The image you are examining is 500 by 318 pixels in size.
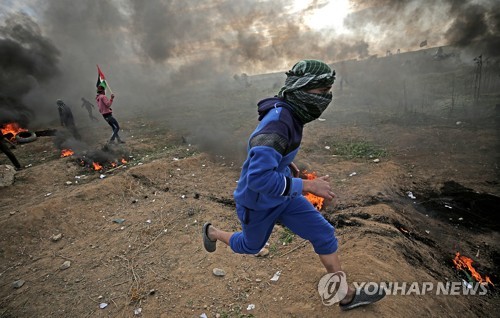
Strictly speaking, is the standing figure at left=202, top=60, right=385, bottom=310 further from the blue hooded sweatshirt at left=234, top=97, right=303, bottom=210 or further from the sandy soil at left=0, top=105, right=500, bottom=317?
the sandy soil at left=0, top=105, right=500, bottom=317

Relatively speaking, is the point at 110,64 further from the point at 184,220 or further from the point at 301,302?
the point at 301,302

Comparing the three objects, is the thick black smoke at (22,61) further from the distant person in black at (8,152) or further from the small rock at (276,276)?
the small rock at (276,276)

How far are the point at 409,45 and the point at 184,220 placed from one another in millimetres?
25352

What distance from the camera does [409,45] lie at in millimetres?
22391

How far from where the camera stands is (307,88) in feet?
6.02

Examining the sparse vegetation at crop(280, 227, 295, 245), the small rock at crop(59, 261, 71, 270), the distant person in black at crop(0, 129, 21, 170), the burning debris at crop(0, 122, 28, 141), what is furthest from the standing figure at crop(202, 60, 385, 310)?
the burning debris at crop(0, 122, 28, 141)

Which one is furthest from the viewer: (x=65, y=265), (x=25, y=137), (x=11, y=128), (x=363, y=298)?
(x=11, y=128)

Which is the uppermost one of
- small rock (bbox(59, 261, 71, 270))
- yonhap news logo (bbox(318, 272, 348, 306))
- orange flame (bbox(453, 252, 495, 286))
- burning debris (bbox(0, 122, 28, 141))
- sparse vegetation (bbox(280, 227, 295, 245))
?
burning debris (bbox(0, 122, 28, 141))

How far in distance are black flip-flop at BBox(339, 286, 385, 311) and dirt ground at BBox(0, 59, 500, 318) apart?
9 centimetres

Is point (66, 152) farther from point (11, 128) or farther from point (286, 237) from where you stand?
point (286, 237)

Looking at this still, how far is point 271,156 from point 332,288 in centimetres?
146

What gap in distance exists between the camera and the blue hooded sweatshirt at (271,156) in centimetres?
166

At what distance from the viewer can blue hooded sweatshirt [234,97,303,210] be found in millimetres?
1657

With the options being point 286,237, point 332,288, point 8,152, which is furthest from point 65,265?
point 8,152
